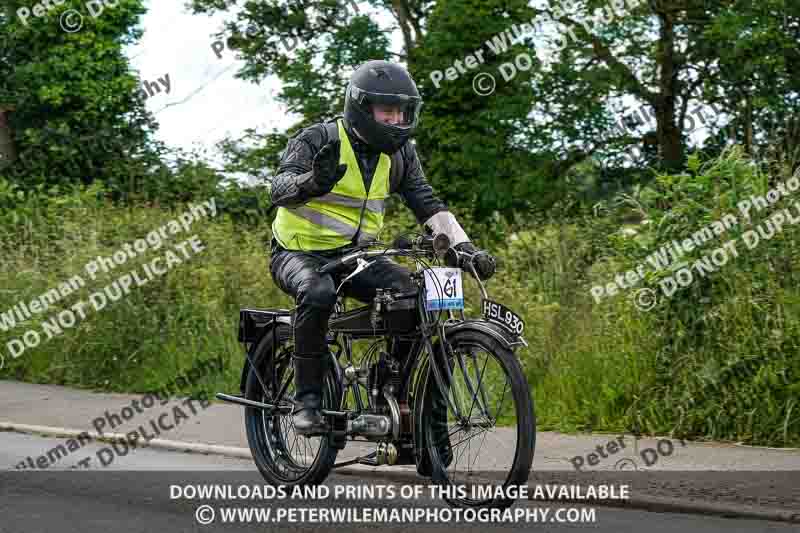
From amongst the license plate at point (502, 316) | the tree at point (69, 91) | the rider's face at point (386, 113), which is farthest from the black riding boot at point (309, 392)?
the tree at point (69, 91)

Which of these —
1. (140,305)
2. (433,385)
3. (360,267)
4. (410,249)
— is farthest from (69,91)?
(433,385)

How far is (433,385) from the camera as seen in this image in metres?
6.84

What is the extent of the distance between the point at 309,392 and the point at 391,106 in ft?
5.27

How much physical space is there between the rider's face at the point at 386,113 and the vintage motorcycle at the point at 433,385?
0.67 meters

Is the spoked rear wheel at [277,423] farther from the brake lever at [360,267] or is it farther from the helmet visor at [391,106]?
the helmet visor at [391,106]

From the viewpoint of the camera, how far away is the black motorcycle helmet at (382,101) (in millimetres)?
6984

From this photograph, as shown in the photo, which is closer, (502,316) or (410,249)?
(502,316)

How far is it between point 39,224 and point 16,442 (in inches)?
266

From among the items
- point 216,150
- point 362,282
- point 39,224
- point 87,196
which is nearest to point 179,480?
point 362,282

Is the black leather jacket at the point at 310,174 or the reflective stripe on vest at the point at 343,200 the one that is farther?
the reflective stripe on vest at the point at 343,200

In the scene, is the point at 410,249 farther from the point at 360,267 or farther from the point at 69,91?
the point at 69,91

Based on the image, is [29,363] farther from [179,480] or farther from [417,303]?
[417,303]

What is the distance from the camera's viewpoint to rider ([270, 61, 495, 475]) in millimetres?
6988

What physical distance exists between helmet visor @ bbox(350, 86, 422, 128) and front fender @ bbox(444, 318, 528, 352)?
116cm
